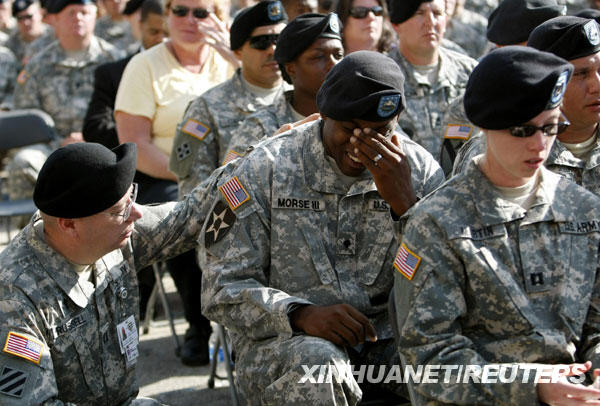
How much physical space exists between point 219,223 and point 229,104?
187 centimetres

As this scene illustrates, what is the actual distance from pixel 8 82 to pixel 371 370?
27.0ft

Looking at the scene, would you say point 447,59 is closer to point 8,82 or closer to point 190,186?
point 190,186

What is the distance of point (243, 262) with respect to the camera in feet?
11.5

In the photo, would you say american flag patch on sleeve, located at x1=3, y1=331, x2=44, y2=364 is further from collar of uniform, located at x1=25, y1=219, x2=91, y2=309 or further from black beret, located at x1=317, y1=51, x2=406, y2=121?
black beret, located at x1=317, y1=51, x2=406, y2=121

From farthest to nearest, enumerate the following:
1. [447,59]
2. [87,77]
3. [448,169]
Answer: [87,77] < [447,59] < [448,169]

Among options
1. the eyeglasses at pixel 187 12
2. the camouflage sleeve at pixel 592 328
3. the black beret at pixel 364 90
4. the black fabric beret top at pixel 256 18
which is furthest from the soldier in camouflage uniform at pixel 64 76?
the camouflage sleeve at pixel 592 328

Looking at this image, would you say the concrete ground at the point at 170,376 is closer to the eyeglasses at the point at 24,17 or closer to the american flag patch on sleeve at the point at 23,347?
the american flag patch on sleeve at the point at 23,347

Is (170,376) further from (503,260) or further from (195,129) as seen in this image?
(503,260)

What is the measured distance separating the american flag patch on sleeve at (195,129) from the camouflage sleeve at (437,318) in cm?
251

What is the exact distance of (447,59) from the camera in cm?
562

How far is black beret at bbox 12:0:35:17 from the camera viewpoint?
1142 cm

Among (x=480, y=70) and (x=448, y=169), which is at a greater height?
(x=480, y=70)

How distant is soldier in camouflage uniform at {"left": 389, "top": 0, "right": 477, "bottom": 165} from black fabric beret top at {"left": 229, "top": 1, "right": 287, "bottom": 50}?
767 mm

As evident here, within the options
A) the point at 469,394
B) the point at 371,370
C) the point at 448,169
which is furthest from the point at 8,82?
the point at 469,394
